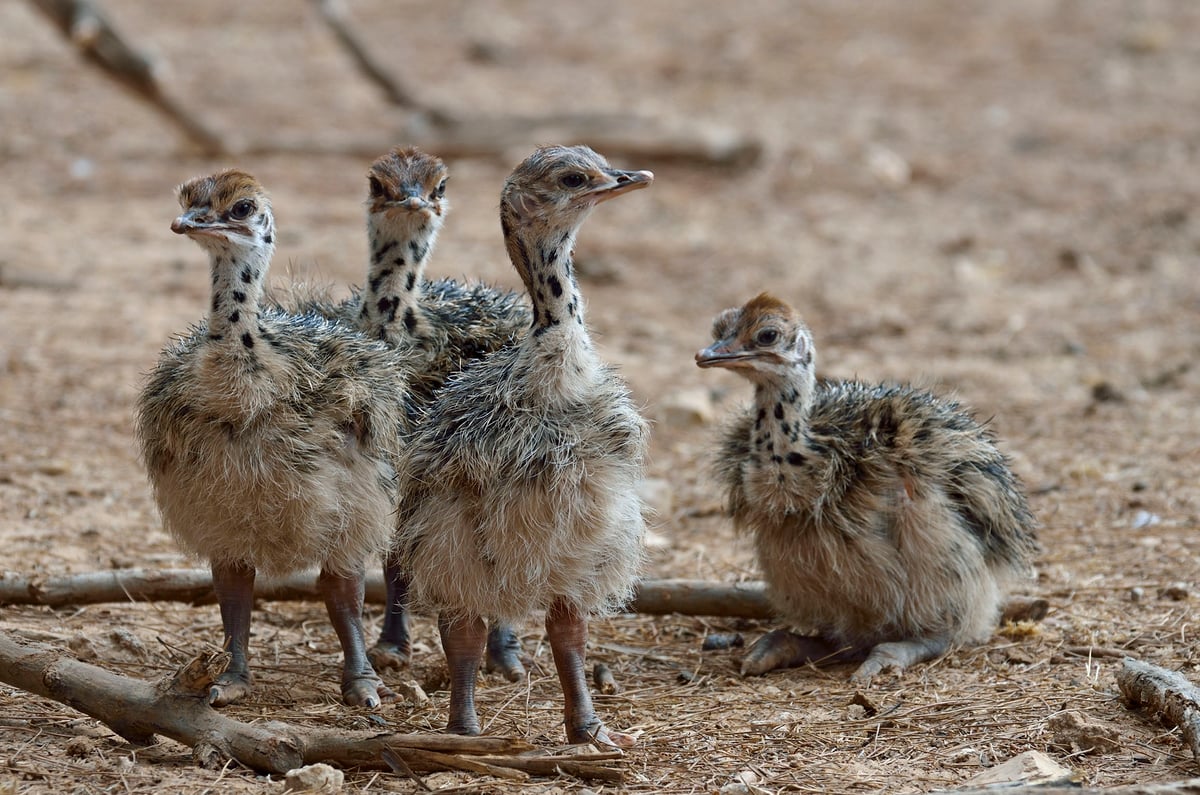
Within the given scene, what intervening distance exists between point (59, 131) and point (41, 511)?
29.5 ft

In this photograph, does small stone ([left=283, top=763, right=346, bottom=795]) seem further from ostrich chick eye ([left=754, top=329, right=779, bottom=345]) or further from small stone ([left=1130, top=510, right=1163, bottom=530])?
small stone ([left=1130, top=510, right=1163, bottom=530])

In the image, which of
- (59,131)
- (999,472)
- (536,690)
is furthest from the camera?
(59,131)

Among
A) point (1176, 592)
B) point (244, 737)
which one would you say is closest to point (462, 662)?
point (244, 737)

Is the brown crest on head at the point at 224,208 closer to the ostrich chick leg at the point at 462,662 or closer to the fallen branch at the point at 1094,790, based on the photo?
the ostrich chick leg at the point at 462,662

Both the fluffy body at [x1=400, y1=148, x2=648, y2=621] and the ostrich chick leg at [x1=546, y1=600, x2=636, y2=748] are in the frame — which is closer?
the fluffy body at [x1=400, y1=148, x2=648, y2=621]

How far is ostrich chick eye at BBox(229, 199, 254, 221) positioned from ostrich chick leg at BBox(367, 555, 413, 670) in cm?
146

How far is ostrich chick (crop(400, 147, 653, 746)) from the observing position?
4.97 meters

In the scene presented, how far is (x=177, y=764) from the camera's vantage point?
15.9ft

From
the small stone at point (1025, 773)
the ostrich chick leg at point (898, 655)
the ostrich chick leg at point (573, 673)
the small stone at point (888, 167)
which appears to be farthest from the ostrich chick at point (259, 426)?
the small stone at point (888, 167)

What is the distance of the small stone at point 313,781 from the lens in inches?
181

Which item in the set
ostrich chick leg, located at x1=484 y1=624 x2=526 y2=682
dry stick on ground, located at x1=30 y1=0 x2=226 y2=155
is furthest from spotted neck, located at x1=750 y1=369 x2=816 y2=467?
dry stick on ground, located at x1=30 y1=0 x2=226 y2=155

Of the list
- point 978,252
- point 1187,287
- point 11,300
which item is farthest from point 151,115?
point 1187,287

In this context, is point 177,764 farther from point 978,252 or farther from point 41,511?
point 978,252

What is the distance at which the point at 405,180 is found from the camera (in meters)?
6.05
